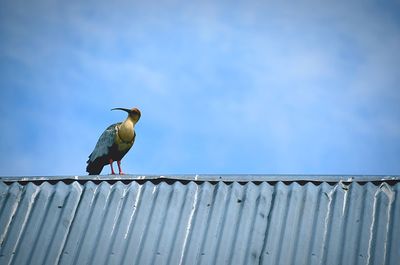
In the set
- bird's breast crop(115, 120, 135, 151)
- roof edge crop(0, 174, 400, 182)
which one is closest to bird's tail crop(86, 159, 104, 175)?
bird's breast crop(115, 120, 135, 151)

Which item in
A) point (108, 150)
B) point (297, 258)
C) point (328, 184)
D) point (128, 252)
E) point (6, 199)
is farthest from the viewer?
point (108, 150)

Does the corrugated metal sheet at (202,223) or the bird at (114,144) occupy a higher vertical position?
the bird at (114,144)

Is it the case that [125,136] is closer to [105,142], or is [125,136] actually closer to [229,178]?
[105,142]

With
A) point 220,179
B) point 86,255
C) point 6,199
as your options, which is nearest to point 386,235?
point 220,179

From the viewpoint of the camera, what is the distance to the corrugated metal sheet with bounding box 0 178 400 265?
169 inches

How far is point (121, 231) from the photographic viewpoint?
15.5 ft

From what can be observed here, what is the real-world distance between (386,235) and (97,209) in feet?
9.01

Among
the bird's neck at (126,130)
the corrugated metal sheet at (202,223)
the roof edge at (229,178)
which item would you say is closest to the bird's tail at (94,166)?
the bird's neck at (126,130)

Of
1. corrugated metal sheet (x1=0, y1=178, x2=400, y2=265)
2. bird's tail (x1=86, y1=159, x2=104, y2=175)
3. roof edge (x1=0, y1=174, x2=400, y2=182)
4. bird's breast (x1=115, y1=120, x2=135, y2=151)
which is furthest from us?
bird's tail (x1=86, y1=159, x2=104, y2=175)

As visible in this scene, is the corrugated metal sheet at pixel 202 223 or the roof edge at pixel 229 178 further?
the roof edge at pixel 229 178

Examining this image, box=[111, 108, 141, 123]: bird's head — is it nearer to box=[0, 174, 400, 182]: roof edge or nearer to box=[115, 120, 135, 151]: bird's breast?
box=[115, 120, 135, 151]: bird's breast

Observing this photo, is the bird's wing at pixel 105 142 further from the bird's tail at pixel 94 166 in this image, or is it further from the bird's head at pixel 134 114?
the bird's head at pixel 134 114

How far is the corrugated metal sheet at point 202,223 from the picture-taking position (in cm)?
430

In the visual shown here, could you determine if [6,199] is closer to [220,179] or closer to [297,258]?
[220,179]
